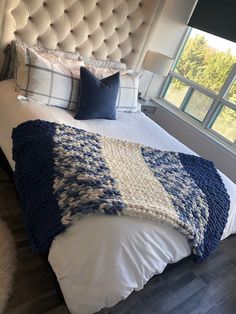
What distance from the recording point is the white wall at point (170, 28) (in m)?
3.17

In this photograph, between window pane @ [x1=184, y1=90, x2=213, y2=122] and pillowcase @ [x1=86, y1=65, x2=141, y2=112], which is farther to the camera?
window pane @ [x1=184, y1=90, x2=213, y2=122]

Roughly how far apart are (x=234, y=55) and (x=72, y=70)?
1.99 metres

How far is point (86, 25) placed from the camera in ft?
8.27

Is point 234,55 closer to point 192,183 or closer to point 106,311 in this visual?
point 192,183

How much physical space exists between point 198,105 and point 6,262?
2871mm

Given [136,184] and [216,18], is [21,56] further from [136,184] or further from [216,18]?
[216,18]

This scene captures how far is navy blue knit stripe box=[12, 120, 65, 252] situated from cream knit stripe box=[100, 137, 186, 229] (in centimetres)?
35

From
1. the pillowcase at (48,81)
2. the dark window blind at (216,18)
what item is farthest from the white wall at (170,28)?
the pillowcase at (48,81)

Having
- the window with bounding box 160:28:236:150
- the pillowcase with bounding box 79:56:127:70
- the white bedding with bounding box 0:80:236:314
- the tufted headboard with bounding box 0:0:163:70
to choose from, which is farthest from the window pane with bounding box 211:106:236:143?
the white bedding with bounding box 0:80:236:314

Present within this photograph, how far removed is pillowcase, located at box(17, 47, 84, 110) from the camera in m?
2.07

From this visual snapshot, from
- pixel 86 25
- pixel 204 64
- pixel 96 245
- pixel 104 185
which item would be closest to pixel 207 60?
pixel 204 64

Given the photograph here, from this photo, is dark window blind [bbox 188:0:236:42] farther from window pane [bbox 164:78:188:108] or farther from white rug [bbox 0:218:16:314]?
white rug [bbox 0:218:16:314]

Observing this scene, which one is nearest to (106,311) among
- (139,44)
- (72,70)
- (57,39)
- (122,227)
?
(122,227)

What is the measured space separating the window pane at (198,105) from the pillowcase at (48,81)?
1828 mm
